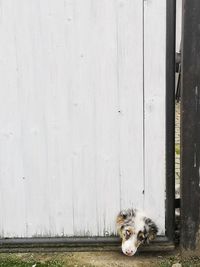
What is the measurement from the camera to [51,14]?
124 inches

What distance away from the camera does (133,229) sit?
3248mm

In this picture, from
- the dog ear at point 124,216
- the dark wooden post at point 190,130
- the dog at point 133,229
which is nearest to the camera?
the dark wooden post at point 190,130

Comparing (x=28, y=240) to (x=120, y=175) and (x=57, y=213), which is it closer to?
(x=57, y=213)

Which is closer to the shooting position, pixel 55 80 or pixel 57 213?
pixel 55 80

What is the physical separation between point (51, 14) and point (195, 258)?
1.84 m

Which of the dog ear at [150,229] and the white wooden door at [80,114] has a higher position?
the white wooden door at [80,114]

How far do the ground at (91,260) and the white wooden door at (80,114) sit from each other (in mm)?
158

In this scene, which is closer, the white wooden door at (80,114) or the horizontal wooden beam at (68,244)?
the white wooden door at (80,114)

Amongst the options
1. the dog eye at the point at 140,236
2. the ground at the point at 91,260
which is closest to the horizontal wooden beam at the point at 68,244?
the ground at the point at 91,260

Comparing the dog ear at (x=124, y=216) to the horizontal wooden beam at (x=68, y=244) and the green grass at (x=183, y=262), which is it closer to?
the horizontal wooden beam at (x=68, y=244)

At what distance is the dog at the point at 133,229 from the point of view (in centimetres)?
323

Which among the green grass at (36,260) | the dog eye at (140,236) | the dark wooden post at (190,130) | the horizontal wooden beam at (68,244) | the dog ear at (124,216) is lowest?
the green grass at (36,260)

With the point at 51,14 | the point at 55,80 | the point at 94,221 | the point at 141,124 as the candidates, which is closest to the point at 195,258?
the point at 94,221

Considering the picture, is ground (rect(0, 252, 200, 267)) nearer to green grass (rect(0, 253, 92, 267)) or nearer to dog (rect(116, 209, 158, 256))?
green grass (rect(0, 253, 92, 267))
